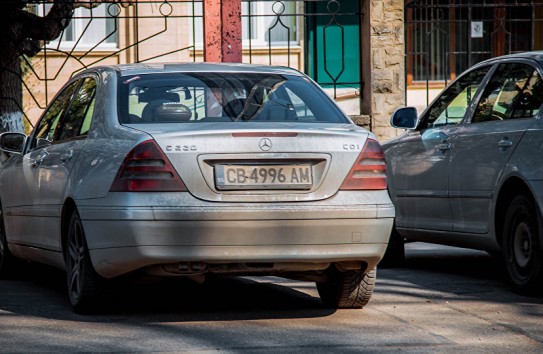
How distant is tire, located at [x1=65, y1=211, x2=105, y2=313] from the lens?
7.30 m

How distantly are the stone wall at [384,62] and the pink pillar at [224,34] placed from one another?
3365 millimetres

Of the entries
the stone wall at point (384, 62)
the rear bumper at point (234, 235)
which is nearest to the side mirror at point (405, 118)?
the rear bumper at point (234, 235)

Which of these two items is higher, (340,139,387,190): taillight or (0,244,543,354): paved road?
(340,139,387,190): taillight

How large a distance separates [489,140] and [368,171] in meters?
1.84

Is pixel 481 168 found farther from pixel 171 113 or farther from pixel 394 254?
pixel 171 113

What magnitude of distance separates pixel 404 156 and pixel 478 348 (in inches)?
152

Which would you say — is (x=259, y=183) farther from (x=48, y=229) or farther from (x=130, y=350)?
(x=48, y=229)

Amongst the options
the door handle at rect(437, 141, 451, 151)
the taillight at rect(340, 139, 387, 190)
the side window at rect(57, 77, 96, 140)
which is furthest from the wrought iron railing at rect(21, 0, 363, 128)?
the taillight at rect(340, 139, 387, 190)

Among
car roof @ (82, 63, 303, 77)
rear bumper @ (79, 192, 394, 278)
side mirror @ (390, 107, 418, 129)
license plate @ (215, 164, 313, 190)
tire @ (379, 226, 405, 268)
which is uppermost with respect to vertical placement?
car roof @ (82, 63, 303, 77)

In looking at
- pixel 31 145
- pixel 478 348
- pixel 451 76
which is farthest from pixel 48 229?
pixel 451 76

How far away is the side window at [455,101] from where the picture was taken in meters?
9.47

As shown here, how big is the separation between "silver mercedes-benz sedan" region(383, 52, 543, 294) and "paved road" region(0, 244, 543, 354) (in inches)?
13.9

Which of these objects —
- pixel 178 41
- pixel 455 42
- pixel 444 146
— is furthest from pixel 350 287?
pixel 455 42

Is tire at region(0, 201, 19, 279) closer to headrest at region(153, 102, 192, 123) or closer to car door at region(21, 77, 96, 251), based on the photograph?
car door at region(21, 77, 96, 251)
